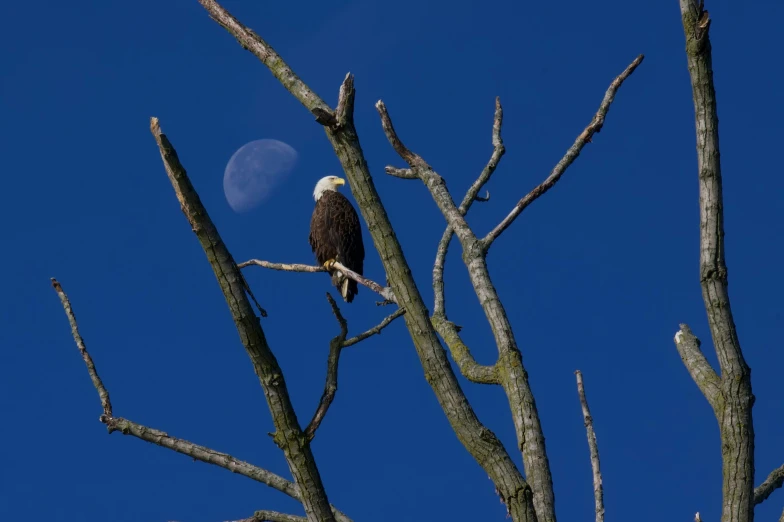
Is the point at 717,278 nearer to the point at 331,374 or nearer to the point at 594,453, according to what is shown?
the point at 594,453

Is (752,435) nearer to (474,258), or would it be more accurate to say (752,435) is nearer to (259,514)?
(474,258)

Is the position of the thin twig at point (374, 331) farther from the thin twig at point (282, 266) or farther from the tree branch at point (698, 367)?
the thin twig at point (282, 266)

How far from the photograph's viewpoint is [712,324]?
120 inches

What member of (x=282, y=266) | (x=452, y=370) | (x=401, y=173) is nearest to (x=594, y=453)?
(x=452, y=370)

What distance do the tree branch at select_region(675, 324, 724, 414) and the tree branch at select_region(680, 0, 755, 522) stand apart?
129 millimetres

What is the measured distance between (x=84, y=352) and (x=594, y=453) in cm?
189

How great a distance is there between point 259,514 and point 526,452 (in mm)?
986

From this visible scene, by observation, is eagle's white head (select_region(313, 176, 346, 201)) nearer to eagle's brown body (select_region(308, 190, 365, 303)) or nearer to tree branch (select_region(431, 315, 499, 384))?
eagle's brown body (select_region(308, 190, 365, 303))

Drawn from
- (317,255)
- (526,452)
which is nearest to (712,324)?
(526,452)

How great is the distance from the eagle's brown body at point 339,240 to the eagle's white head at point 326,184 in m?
0.86

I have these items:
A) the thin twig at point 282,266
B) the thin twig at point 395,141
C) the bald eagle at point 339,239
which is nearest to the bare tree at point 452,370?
the thin twig at point 395,141

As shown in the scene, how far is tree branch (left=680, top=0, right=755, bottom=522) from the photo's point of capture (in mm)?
Answer: 3051

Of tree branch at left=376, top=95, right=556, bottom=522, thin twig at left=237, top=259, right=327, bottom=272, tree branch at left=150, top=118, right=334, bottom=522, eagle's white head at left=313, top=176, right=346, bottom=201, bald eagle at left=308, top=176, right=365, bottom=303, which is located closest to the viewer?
tree branch at left=150, top=118, right=334, bottom=522

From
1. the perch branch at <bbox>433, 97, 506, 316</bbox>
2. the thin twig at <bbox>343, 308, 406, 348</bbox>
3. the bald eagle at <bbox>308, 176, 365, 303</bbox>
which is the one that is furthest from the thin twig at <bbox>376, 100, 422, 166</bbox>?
the bald eagle at <bbox>308, 176, 365, 303</bbox>
